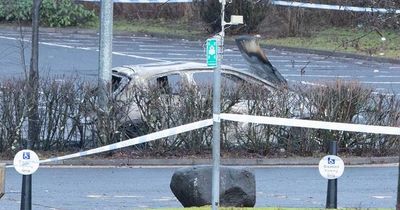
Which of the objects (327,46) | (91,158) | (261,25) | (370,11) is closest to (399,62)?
(327,46)

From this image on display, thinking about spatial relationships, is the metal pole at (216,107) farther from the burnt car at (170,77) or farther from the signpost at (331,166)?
the burnt car at (170,77)

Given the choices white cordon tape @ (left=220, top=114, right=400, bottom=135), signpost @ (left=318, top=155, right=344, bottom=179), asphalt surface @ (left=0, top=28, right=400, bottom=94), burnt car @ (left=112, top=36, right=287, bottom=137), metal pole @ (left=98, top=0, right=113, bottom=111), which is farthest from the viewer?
asphalt surface @ (left=0, top=28, right=400, bottom=94)

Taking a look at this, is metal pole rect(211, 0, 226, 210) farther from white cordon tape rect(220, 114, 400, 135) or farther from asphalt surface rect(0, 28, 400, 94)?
asphalt surface rect(0, 28, 400, 94)

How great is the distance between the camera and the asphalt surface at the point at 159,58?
93.3ft

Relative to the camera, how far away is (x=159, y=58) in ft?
106

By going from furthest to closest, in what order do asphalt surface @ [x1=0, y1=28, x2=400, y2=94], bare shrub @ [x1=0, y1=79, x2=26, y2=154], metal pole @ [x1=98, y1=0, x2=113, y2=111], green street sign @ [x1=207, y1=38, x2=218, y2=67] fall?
asphalt surface @ [x1=0, y1=28, x2=400, y2=94]
metal pole @ [x1=98, y1=0, x2=113, y2=111]
bare shrub @ [x1=0, y1=79, x2=26, y2=154]
green street sign @ [x1=207, y1=38, x2=218, y2=67]

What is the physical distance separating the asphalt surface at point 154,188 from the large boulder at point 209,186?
1512 mm

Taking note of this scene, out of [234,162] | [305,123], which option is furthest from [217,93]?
[234,162]

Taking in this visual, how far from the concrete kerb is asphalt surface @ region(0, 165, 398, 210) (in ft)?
0.99

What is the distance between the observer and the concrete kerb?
15812mm

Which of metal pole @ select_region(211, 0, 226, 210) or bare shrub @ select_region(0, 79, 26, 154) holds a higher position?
metal pole @ select_region(211, 0, 226, 210)

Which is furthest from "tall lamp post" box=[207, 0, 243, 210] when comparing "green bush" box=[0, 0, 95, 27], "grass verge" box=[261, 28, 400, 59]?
"green bush" box=[0, 0, 95, 27]

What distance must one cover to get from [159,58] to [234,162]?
653 inches

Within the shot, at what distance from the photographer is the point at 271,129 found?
54.3ft
